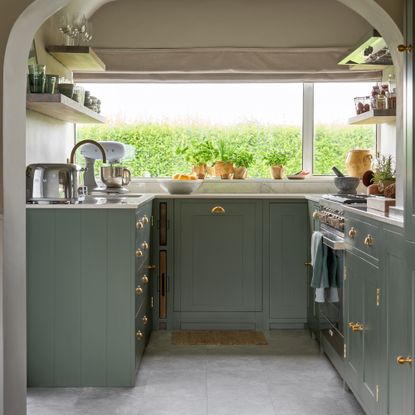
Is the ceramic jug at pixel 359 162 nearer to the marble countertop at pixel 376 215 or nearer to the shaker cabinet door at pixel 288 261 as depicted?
the shaker cabinet door at pixel 288 261

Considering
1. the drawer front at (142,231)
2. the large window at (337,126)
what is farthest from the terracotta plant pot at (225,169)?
the drawer front at (142,231)

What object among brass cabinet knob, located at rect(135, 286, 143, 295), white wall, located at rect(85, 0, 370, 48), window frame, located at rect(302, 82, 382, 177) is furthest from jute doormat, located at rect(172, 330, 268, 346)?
white wall, located at rect(85, 0, 370, 48)

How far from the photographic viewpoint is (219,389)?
3.95 metres

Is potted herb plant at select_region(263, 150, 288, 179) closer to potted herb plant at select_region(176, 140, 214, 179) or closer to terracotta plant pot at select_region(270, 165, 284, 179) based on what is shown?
terracotta plant pot at select_region(270, 165, 284, 179)

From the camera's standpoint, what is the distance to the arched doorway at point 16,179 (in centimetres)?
273

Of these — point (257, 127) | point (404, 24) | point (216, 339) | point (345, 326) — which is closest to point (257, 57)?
point (257, 127)

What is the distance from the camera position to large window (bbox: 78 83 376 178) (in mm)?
6043

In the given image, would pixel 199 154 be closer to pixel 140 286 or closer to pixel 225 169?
pixel 225 169

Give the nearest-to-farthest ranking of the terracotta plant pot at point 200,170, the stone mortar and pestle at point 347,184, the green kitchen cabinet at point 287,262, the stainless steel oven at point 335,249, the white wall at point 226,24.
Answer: the stainless steel oven at point 335,249, the stone mortar and pestle at point 347,184, the green kitchen cabinet at point 287,262, the white wall at point 226,24, the terracotta plant pot at point 200,170

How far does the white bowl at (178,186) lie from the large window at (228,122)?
22.5 inches

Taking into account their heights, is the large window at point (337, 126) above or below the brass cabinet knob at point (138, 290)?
above

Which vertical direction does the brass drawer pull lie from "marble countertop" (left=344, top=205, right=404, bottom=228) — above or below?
below

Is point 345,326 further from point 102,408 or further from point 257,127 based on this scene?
point 257,127

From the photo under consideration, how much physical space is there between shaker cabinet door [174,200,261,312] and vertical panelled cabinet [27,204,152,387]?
152 centimetres
